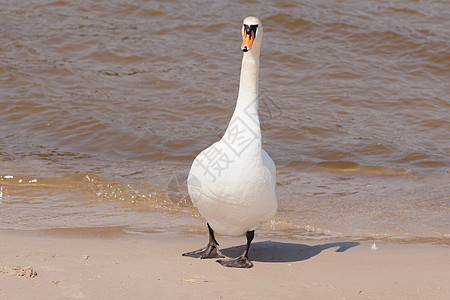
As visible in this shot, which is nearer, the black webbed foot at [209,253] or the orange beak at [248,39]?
the orange beak at [248,39]

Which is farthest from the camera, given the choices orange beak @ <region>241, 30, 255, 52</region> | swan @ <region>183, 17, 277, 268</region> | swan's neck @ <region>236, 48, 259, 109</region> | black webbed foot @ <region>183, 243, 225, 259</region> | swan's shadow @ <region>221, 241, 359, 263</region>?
swan's shadow @ <region>221, 241, 359, 263</region>

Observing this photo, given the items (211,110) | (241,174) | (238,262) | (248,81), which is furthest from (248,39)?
(211,110)

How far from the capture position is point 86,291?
4.16 meters

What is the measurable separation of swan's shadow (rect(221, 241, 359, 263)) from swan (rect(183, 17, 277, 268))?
38cm

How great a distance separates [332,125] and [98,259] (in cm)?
654

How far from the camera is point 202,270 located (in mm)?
4820

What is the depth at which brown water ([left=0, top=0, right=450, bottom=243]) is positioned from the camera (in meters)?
7.14

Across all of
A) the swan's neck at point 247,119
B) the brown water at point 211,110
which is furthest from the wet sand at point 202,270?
the swan's neck at point 247,119

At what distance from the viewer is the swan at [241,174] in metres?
4.75

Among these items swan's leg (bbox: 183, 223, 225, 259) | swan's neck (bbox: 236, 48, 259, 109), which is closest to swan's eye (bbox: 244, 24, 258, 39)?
swan's neck (bbox: 236, 48, 259, 109)

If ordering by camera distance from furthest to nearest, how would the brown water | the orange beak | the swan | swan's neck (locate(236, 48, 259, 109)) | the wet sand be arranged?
the brown water, swan's neck (locate(236, 48, 259, 109)), the orange beak, the swan, the wet sand

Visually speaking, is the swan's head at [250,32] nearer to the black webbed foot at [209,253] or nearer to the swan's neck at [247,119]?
the swan's neck at [247,119]

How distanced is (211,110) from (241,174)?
21.4ft

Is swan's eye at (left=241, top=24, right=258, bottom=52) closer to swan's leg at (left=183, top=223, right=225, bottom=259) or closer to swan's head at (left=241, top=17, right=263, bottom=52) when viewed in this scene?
swan's head at (left=241, top=17, right=263, bottom=52)
